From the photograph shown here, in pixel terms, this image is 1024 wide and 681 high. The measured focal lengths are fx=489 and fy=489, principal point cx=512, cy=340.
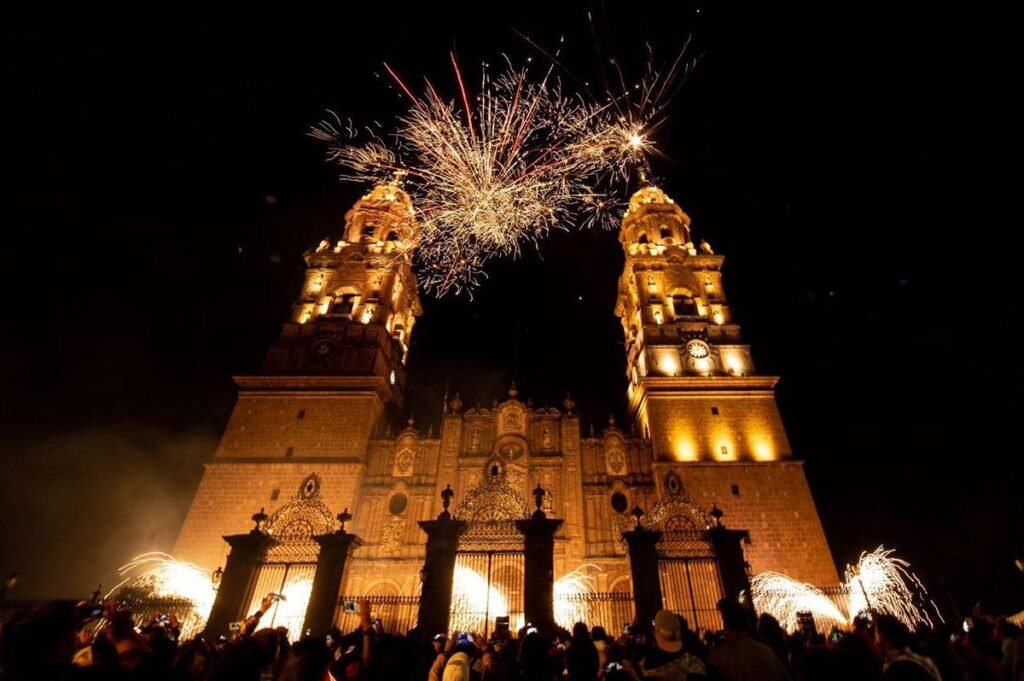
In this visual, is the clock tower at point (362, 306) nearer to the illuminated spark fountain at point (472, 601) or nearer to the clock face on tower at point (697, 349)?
the illuminated spark fountain at point (472, 601)

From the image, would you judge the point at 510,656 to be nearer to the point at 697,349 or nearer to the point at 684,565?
the point at 684,565

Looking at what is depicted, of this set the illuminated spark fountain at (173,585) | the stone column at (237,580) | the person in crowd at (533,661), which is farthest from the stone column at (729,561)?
the illuminated spark fountain at (173,585)

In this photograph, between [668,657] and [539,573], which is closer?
[668,657]

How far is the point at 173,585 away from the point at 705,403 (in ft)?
84.2

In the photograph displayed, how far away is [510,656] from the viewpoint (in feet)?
24.7

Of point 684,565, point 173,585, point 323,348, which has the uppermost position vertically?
point 323,348

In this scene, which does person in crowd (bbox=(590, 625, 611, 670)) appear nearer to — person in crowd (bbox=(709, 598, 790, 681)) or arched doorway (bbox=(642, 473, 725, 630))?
person in crowd (bbox=(709, 598, 790, 681))

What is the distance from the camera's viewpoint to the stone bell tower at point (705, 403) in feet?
72.4

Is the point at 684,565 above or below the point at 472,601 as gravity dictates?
above

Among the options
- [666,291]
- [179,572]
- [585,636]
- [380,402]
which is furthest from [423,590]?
[666,291]

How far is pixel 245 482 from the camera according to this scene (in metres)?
23.3

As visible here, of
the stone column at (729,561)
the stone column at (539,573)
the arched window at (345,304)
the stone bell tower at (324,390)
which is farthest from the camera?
the arched window at (345,304)

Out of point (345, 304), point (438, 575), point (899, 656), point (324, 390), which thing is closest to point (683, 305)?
point (345, 304)

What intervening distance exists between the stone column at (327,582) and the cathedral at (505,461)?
3852mm
